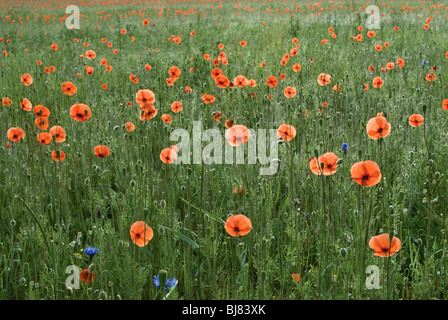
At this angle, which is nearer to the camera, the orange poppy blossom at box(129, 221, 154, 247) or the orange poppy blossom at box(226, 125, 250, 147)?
the orange poppy blossom at box(129, 221, 154, 247)

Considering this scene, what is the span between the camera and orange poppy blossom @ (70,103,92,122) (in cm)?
228

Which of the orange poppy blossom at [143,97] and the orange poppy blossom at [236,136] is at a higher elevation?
the orange poppy blossom at [143,97]

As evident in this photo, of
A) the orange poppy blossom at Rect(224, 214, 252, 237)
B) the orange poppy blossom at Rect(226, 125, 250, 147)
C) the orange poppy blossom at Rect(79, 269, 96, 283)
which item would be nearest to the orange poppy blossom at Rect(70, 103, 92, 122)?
the orange poppy blossom at Rect(226, 125, 250, 147)

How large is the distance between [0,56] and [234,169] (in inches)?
210

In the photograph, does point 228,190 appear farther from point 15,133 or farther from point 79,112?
point 15,133

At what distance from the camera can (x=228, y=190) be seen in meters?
2.35

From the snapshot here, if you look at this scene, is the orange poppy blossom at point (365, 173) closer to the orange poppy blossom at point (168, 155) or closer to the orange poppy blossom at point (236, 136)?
the orange poppy blossom at point (236, 136)

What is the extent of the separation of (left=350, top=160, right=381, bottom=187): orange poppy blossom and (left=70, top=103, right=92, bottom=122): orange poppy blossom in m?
1.45

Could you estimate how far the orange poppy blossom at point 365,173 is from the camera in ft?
4.75

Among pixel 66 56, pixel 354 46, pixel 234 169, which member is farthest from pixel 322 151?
pixel 66 56

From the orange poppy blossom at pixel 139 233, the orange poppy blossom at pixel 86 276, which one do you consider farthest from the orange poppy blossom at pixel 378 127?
the orange poppy blossom at pixel 86 276

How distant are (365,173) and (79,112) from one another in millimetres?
1546

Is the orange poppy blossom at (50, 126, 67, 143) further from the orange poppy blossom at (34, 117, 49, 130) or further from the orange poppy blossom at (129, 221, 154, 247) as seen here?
the orange poppy blossom at (129, 221, 154, 247)

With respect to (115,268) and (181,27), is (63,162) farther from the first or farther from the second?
(181,27)
